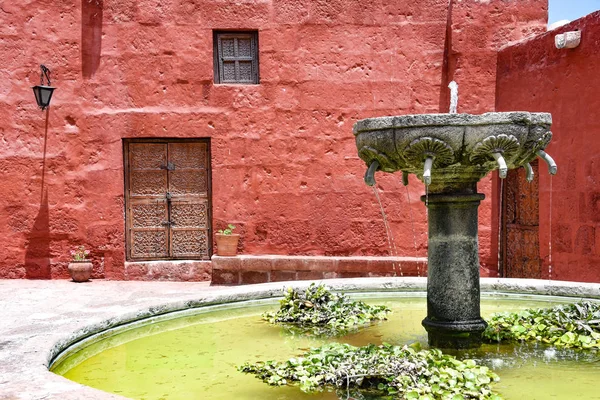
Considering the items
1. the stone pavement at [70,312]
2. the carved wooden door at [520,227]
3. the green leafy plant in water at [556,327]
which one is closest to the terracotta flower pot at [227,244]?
the stone pavement at [70,312]

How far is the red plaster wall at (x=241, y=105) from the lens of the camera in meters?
8.76

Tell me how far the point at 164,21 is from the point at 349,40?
7.87 ft

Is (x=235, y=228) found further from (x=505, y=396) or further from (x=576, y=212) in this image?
(x=505, y=396)

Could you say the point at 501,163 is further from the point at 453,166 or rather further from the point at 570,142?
the point at 570,142

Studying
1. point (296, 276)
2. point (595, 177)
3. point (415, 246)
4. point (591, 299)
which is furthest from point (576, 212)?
point (296, 276)

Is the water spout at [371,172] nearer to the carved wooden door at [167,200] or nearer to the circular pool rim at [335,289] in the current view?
the circular pool rim at [335,289]

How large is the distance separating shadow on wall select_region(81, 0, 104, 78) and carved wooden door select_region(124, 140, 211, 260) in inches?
43.5

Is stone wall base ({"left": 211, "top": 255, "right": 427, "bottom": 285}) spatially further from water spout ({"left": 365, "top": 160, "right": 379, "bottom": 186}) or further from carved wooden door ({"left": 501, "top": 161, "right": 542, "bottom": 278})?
water spout ({"left": 365, "top": 160, "right": 379, "bottom": 186})

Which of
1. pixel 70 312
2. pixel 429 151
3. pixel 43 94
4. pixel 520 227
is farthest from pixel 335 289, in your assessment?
pixel 43 94

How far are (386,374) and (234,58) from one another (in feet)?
21.7

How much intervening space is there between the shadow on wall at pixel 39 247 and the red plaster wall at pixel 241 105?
0.06ft

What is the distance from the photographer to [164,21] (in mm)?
8844

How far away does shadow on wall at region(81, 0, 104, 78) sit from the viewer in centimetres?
877

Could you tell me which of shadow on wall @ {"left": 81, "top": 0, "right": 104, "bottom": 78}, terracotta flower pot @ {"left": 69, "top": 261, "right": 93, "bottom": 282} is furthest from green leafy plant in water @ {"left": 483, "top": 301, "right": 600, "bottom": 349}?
shadow on wall @ {"left": 81, "top": 0, "right": 104, "bottom": 78}
